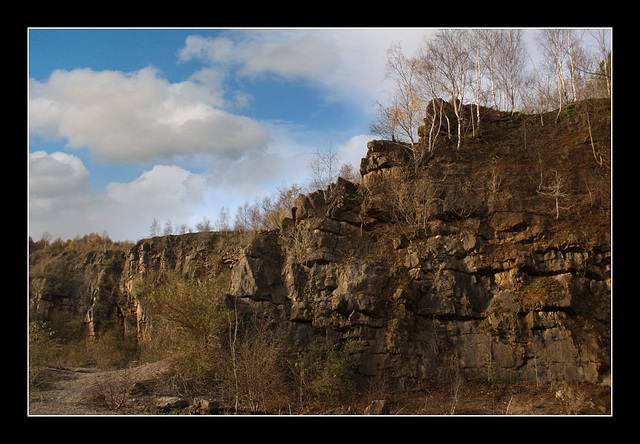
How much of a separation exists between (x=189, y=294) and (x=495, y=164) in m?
15.1

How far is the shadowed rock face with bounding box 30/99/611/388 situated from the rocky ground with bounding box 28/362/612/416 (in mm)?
683

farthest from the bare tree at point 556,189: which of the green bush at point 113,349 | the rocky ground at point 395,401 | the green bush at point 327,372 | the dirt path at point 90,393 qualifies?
the green bush at point 113,349

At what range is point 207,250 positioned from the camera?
42719mm

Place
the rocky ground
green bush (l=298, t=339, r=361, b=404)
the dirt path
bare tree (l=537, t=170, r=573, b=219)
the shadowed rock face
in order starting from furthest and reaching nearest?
bare tree (l=537, t=170, r=573, b=219)
the shadowed rock face
green bush (l=298, t=339, r=361, b=404)
the dirt path
the rocky ground

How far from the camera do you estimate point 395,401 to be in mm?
15578

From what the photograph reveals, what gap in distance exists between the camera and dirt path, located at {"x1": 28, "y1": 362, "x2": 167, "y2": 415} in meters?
14.7

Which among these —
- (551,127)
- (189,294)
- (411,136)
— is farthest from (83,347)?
(551,127)

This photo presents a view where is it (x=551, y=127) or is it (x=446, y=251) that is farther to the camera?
(x=551, y=127)

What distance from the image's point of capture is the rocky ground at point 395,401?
14.3 m

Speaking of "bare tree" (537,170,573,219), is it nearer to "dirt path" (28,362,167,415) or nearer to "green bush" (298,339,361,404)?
"green bush" (298,339,361,404)

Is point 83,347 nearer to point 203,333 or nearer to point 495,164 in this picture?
point 203,333

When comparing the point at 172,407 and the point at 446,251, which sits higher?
the point at 446,251

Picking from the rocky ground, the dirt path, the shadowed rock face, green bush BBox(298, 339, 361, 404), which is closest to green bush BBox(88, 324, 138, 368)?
the dirt path

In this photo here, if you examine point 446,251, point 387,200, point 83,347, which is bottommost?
point 83,347
